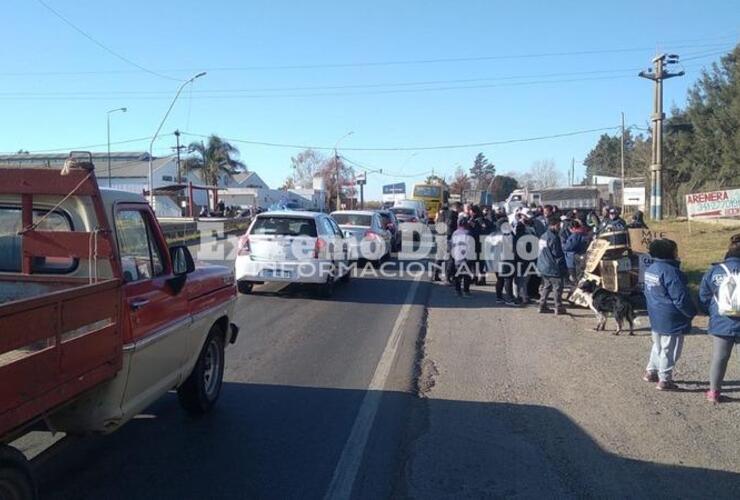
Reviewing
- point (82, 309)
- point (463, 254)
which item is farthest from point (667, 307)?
point (463, 254)

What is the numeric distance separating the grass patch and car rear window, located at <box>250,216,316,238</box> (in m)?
7.43

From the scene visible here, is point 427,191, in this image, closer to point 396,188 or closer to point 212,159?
point 212,159

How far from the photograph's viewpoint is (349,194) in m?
88.4

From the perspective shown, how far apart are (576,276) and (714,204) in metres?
17.7

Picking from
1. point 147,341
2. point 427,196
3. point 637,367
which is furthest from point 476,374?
point 427,196

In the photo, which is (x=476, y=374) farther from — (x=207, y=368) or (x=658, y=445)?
(x=207, y=368)

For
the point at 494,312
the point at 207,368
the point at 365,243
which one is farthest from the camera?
the point at 365,243

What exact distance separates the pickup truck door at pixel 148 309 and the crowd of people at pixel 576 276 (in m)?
4.67

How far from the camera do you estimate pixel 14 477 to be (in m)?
3.18

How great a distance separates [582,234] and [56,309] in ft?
35.9

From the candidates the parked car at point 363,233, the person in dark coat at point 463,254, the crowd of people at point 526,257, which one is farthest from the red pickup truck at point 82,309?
the parked car at point 363,233

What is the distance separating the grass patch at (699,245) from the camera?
15698 mm

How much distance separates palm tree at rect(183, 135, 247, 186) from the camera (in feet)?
236

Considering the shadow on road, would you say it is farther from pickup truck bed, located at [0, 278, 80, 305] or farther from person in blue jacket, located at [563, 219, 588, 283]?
person in blue jacket, located at [563, 219, 588, 283]
